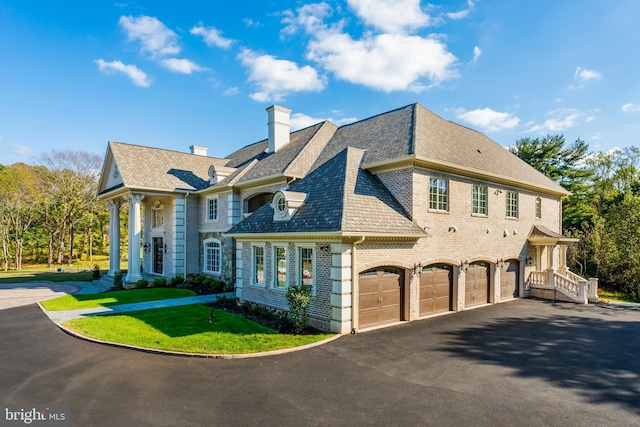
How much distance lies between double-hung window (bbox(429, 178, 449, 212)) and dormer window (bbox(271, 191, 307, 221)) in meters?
5.65

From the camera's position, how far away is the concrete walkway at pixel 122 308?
1484 centimetres

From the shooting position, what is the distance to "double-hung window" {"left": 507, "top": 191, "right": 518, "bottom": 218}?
798 inches

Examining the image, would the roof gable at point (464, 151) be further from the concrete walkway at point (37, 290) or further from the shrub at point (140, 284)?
the concrete walkway at point (37, 290)

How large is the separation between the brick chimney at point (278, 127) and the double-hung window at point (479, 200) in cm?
1261

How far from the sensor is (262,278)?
1605cm

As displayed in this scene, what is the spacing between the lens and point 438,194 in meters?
15.9

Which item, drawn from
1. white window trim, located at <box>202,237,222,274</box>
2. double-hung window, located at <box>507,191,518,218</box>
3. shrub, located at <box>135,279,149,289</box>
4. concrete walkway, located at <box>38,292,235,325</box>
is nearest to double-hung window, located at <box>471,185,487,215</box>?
double-hung window, located at <box>507,191,518,218</box>

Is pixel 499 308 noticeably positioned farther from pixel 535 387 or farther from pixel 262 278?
pixel 262 278

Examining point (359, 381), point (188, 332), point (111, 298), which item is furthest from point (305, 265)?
point (111, 298)

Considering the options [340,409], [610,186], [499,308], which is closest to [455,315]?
[499,308]

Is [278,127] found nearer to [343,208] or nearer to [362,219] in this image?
[343,208]

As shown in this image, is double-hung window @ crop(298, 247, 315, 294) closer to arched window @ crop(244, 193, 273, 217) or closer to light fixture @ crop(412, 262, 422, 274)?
light fixture @ crop(412, 262, 422, 274)

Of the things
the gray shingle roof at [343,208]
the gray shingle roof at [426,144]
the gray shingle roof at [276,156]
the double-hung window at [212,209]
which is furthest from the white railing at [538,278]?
the double-hung window at [212,209]

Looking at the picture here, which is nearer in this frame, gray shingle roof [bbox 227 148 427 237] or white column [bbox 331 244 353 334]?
white column [bbox 331 244 353 334]
